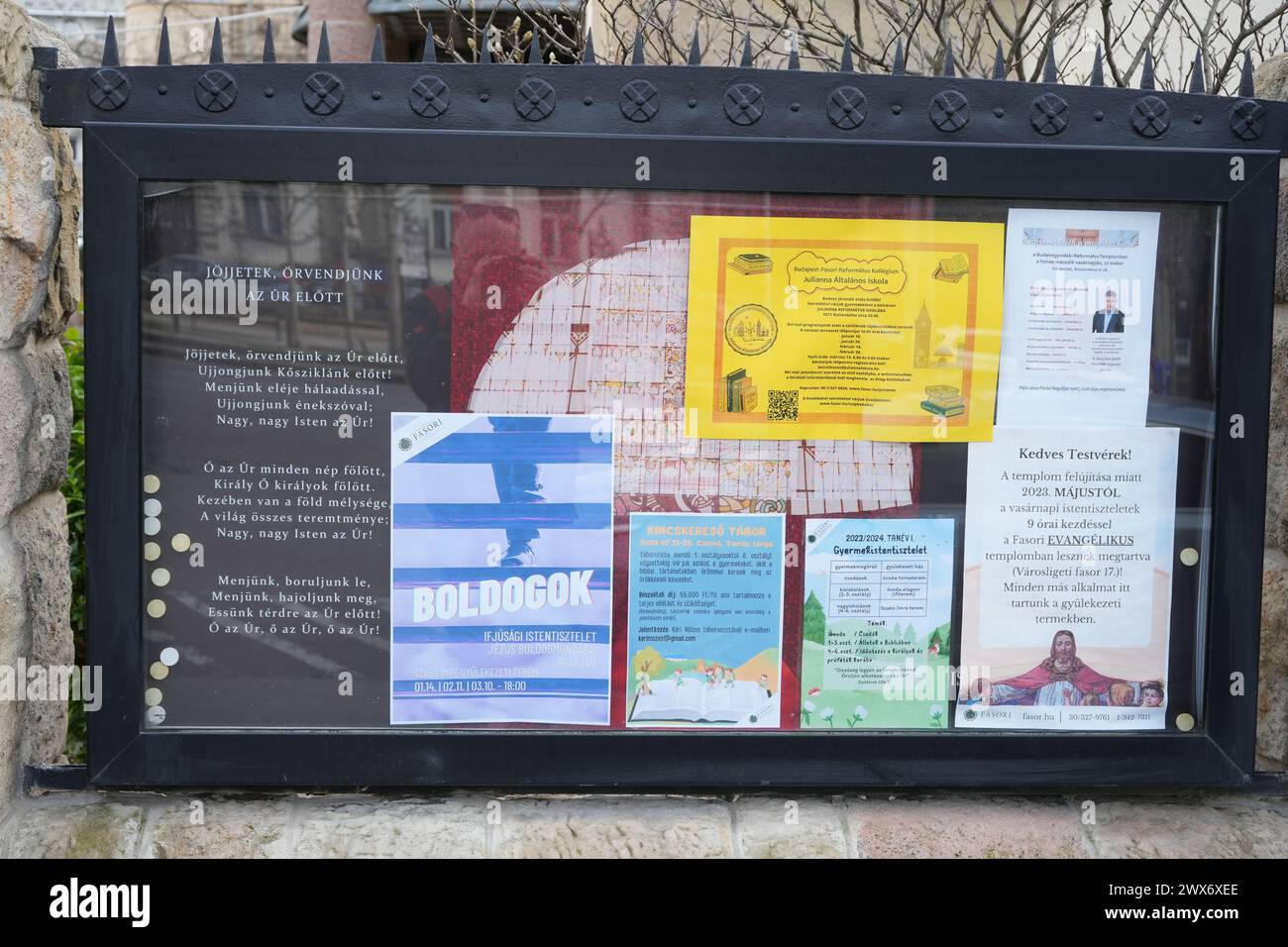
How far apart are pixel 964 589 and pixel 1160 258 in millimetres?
886

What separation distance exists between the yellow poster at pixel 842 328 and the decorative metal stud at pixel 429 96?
0.61 meters

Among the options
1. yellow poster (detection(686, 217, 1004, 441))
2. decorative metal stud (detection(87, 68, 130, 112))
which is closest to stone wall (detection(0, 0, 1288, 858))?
decorative metal stud (detection(87, 68, 130, 112))

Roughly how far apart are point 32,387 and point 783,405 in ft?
5.49

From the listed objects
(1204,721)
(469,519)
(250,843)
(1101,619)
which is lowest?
(250,843)

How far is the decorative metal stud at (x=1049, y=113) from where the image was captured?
2693 mm

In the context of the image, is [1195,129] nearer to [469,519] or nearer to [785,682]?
[785,682]

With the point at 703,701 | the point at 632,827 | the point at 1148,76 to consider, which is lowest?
the point at 632,827

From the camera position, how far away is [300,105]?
8.64 ft

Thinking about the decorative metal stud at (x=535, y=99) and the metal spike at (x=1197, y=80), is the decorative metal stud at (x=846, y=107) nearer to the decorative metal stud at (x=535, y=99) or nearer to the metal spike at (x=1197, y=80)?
the decorative metal stud at (x=535, y=99)

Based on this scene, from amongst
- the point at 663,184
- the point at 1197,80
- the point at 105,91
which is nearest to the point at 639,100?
the point at 663,184

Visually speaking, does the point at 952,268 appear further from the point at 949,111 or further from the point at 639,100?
the point at 639,100

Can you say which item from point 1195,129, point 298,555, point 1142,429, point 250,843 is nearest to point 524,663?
point 298,555

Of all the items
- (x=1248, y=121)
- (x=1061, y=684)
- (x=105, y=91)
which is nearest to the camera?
(x=105, y=91)

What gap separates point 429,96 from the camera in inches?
104
